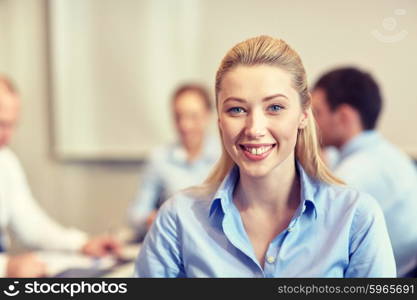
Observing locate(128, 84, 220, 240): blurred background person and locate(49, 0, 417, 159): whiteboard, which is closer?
locate(128, 84, 220, 240): blurred background person

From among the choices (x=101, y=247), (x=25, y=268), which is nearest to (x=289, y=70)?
(x=25, y=268)

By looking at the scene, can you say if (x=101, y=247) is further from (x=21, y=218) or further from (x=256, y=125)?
(x=256, y=125)

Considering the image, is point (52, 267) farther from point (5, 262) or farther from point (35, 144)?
point (35, 144)

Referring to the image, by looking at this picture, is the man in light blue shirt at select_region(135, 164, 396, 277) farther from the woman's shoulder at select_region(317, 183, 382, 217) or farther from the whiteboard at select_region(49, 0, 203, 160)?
the whiteboard at select_region(49, 0, 203, 160)

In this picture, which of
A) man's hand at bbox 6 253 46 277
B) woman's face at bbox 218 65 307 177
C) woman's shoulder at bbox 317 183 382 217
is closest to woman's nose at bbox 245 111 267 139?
woman's face at bbox 218 65 307 177

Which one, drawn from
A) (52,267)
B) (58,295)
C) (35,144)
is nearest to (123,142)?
(35,144)

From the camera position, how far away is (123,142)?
6.88 ft

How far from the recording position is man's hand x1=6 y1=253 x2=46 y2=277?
33.2 inches

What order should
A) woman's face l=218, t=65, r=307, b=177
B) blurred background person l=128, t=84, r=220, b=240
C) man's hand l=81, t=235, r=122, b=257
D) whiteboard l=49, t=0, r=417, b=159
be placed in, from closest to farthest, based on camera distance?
woman's face l=218, t=65, r=307, b=177, man's hand l=81, t=235, r=122, b=257, blurred background person l=128, t=84, r=220, b=240, whiteboard l=49, t=0, r=417, b=159

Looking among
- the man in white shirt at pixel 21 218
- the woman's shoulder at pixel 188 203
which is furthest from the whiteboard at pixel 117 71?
the woman's shoulder at pixel 188 203

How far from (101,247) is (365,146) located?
1.95 ft

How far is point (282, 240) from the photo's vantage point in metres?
0.65

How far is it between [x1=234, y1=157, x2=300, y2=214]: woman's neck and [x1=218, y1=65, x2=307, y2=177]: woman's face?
35 millimetres

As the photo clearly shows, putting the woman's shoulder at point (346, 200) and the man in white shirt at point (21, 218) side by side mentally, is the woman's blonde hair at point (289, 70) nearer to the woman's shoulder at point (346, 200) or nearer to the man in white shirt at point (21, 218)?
the woman's shoulder at point (346, 200)
